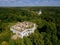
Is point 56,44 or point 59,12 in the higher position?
point 59,12

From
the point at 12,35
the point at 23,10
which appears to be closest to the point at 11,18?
the point at 23,10

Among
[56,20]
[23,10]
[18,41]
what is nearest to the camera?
[18,41]

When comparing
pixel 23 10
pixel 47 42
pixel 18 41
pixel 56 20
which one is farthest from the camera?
pixel 23 10

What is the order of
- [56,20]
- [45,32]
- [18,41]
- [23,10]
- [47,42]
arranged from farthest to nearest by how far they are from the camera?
[23,10] < [56,20] < [45,32] < [47,42] < [18,41]

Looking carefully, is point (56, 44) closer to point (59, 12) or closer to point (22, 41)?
point (22, 41)

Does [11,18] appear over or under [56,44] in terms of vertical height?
over

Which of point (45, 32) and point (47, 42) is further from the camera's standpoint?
point (45, 32)

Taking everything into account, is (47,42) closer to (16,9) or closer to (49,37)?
(49,37)

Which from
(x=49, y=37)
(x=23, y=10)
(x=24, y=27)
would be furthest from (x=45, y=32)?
(x=23, y=10)

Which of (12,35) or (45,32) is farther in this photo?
(45,32)
